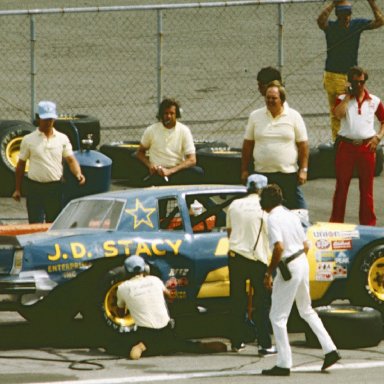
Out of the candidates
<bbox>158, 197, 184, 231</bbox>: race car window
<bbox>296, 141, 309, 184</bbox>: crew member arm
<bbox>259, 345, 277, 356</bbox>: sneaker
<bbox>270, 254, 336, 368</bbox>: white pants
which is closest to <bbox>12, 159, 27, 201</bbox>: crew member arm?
<bbox>158, 197, 184, 231</bbox>: race car window

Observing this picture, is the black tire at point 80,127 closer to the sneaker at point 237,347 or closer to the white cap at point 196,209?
the white cap at point 196,209

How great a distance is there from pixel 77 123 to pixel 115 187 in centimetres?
143

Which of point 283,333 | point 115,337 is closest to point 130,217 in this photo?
point 115,337

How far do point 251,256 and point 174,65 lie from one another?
54.7 feet

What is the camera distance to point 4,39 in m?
33.8

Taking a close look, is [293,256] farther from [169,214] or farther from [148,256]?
[169,214]

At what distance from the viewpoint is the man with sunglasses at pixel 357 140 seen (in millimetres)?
19391

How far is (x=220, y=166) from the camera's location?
74.2ft

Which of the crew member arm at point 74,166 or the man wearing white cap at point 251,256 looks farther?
the crew member arm at point 74,166

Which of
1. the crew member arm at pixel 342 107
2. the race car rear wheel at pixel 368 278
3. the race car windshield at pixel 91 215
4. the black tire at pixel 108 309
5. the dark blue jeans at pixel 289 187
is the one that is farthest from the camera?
the crew member arm at pixel 342 107

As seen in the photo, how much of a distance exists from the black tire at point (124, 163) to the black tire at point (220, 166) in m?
0.96

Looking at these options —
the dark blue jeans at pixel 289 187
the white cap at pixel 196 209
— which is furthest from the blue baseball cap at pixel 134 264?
the dark blue jeans at pixel 289 187

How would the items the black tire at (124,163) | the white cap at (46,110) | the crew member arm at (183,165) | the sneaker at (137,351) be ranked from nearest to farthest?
the sneaker at (137,351) → the crew member arm at (183,165) → the white cap at (46,110) → the black tire at (124,163)

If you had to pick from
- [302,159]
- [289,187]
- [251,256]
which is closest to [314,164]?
[302,159]
